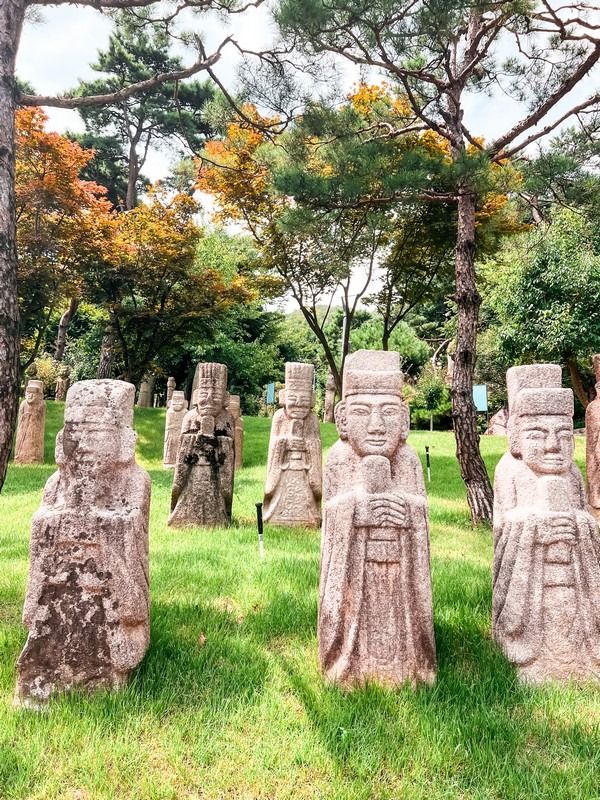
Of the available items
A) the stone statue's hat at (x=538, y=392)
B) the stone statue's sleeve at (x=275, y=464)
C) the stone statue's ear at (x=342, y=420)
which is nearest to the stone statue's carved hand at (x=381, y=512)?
the stone statue's ear at (x=342, y=420)

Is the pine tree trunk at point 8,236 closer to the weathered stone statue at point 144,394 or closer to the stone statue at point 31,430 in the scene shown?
the stone statue at point 31,430

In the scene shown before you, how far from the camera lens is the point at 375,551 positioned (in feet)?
11.2

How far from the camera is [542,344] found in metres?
12.0

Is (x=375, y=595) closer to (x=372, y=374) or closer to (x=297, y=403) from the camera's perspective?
(x=372, y=374)

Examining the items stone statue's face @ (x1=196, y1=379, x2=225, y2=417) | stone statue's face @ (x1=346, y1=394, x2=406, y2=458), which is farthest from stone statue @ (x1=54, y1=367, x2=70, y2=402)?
stone statue's face @ (x1=346, y1=394, x2=406, y2=458)

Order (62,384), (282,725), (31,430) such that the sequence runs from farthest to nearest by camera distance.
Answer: (62,384), (31,430), (282,725)

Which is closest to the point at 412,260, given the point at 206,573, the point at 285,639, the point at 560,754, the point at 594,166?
the point at 594,166

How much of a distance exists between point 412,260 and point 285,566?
9.23 meters

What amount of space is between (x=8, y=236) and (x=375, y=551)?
4109 millimetres

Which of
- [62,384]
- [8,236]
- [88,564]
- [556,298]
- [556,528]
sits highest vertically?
[556,298]

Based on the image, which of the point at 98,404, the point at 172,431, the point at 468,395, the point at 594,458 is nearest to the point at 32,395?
the point at 172,431

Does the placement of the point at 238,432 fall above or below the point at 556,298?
below

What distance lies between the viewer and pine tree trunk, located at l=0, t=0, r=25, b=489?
4.50 m

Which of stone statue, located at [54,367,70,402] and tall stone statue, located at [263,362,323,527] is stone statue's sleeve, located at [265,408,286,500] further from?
stone statue, located at [54,367,70,402]
